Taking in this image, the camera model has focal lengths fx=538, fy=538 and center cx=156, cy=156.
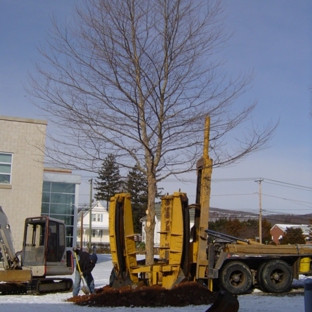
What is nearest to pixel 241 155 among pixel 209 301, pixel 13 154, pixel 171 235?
pixel 171 235

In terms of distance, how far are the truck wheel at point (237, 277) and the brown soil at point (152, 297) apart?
2035 mm

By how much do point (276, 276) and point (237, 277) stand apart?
1.23 meters

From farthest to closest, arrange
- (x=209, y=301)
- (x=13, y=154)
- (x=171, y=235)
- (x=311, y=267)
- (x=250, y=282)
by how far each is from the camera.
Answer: (x=13, y=154) < (x=311, y=267) < (x=250, y=282) < (x=171, y=235) < (x=209, y=301)

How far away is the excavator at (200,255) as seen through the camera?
14.0 metres

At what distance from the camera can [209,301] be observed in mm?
13141

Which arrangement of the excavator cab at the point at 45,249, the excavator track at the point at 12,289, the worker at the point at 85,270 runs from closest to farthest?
the worker at the point at 85,270 < the excavator track at the point at 12,289 < the excavator cab at the point at 45,249

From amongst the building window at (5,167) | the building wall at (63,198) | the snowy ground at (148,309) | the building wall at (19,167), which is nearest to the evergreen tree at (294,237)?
the building wall at (63,198)

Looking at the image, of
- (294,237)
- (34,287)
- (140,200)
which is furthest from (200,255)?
(294,237)

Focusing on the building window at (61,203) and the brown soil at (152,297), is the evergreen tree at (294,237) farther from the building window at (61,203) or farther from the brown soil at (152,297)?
the brown soil at (152,297)

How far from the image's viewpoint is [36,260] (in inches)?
676

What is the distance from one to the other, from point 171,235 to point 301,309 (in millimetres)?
3797

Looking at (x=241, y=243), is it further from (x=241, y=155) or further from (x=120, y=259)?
(x=120, y=259)

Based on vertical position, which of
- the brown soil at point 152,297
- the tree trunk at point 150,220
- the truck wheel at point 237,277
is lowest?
the brown soil at point 152,297

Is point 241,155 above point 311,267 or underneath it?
above
